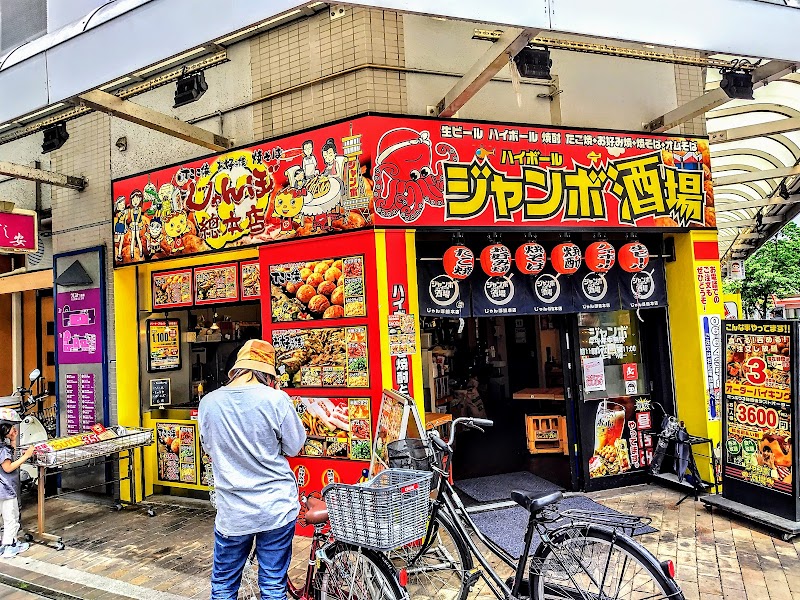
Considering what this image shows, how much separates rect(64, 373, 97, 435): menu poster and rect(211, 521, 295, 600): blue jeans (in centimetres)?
558

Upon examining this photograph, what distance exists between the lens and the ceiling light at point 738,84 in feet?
20.7

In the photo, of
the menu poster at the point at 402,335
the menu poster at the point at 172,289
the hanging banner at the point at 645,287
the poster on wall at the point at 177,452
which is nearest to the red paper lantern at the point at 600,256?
the hanging banner at the point at 645,287

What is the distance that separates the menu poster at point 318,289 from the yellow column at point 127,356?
278 cm

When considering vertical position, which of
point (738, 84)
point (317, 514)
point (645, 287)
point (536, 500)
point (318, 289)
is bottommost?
point (317, 514)

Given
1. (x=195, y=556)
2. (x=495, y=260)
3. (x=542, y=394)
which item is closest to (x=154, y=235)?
(x=195, y=556)

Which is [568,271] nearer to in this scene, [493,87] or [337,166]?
[493,87]

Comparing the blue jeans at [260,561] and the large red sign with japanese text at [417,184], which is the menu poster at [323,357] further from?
the blue jeans at [260,561]

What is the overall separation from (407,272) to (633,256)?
9.82ft

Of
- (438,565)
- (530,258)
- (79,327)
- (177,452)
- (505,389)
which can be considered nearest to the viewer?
(438,565)

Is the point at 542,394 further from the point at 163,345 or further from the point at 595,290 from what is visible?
the point at 163,345

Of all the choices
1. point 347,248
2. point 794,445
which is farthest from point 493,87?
point 794,445

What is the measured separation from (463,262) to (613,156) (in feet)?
8.40

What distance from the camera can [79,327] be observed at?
8.23m

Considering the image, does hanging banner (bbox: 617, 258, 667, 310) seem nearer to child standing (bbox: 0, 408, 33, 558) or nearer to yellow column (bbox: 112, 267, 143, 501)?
yellow column (bbox: 112, 267, 143, 501)
